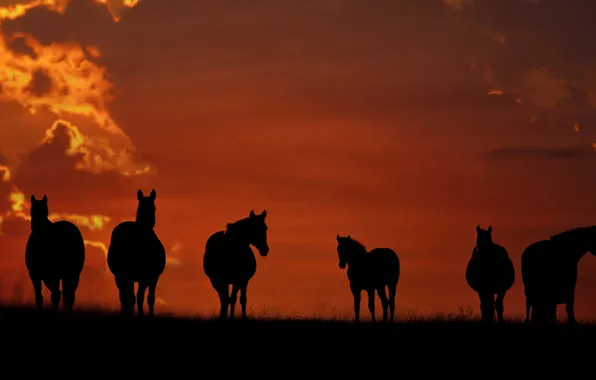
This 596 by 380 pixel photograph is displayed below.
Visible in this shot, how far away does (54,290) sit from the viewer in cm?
2684

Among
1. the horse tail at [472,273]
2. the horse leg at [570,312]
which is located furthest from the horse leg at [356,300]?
the horse leg at [570,312]

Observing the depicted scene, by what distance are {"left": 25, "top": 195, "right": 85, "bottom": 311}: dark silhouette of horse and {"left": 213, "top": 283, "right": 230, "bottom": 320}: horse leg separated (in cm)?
398

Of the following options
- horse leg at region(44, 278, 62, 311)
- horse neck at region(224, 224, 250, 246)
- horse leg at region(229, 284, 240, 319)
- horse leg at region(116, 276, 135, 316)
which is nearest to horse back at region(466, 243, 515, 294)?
horse neck at region(224, 224, 250, 246)

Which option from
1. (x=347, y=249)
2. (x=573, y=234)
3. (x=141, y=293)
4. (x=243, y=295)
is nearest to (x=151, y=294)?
(x=141, y=293)

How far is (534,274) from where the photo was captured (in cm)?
2458

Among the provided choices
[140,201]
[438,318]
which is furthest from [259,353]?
[438,318]

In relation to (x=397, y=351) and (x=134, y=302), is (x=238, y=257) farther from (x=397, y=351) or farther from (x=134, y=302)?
(x=397, y=351)

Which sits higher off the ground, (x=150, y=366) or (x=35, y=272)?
(x=35, y=272)

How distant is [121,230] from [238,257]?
3514mm

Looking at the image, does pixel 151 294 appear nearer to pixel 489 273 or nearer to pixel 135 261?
pixel 135 261

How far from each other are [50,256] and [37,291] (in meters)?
1.00

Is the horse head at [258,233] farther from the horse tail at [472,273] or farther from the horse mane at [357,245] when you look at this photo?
the horse tail at [472,273]

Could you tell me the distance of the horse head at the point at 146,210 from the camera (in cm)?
2450

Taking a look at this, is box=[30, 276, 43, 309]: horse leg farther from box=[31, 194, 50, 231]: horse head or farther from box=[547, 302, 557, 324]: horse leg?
box=[547, 302, 557, 324]: horse leg
